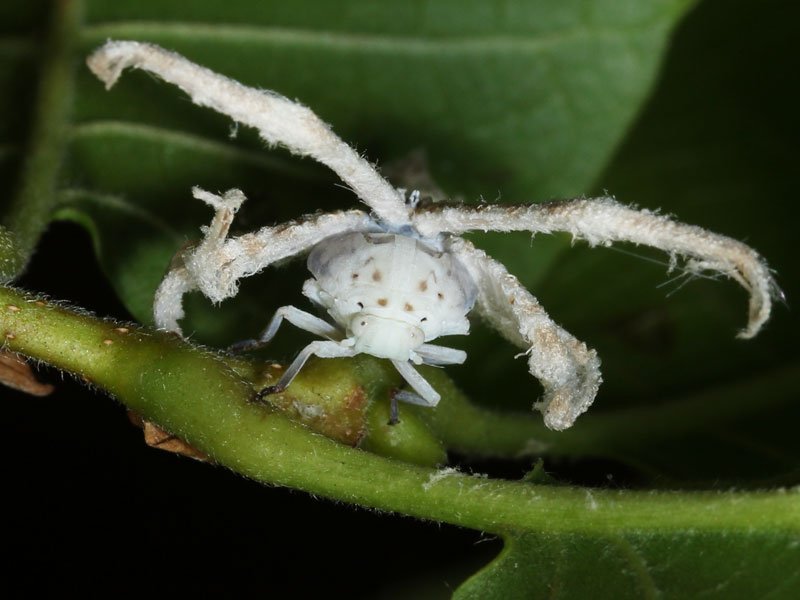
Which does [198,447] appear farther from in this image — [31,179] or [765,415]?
[765,415]

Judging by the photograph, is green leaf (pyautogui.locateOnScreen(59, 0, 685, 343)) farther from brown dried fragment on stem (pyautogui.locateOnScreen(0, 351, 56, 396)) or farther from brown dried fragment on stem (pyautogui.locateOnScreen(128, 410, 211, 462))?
brown dried fragment on stem (pyautogui.locateOnScreen(128, 410, 211, 462))

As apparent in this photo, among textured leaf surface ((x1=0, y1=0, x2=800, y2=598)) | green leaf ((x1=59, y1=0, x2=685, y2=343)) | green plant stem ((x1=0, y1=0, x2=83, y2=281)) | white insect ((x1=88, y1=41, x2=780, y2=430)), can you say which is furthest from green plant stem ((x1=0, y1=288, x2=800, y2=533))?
green leaf ((x1=59, y1=0, x2=685, y2=343))

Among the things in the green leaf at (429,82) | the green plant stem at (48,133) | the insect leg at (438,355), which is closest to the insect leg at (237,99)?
the insect leg at (438,355)

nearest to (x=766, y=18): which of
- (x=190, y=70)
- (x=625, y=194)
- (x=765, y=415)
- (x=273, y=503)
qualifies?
(x=625, y=194)

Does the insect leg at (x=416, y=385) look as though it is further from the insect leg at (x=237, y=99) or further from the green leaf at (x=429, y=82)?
the green leaf at (x=429, y=82)

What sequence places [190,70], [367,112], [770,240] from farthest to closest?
[770,240] < [367,112] < [190,70]
